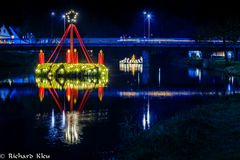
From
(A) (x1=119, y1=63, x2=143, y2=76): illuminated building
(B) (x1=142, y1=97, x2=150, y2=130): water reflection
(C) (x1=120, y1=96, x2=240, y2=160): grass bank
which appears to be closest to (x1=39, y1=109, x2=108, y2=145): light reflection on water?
(B) (x1=142, y1=97, x2=150, y2=130): water reflection

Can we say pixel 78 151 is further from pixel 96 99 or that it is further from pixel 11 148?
pixel 96 99

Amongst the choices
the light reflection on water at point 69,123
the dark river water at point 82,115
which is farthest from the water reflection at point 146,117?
the light reflection on water at point 69,123

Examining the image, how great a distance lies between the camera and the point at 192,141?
20.8 meters

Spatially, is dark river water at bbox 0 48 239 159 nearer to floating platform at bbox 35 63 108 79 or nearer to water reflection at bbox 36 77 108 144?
water reflection at bbox 36 77 108 144

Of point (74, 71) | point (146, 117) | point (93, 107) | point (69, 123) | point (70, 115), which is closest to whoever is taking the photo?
point (69, 123)

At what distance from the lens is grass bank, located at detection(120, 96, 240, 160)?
61.2 feet

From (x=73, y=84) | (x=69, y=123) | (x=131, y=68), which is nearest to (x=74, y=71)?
(x=73, y=84)

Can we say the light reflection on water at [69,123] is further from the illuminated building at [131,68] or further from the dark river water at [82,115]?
the illuminated building at [131,68]

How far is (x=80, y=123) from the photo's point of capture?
1178 inches

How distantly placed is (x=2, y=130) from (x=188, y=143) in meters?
12.3

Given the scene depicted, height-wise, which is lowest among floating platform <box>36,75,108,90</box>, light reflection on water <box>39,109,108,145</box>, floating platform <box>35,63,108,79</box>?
light reflection on water <box>39,109,108,145</box>

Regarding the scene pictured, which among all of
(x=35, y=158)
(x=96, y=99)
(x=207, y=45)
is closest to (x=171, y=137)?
(x=35, y=158)

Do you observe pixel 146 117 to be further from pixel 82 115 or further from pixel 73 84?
pixel 73 84

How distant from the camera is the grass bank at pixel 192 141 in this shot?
18656 mm
